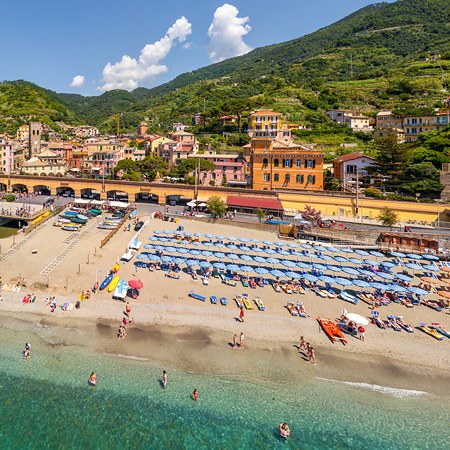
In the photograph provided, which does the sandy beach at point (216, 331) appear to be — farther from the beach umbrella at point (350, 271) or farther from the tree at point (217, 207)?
the tree at point (217, 207)

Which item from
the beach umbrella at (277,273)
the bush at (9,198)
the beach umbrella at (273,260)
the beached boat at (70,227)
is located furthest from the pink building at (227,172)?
the beach umbrella at (277,273)

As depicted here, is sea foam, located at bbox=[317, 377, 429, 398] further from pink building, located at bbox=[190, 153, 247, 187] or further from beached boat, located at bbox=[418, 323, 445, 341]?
pink building, located at bbox=[190, 153, 247, 187]

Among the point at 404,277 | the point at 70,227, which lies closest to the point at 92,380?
the point at 70,227

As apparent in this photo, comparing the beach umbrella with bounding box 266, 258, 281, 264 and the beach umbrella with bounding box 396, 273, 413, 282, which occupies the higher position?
the beach umbrella with bounding box 266, 258, 281, 264

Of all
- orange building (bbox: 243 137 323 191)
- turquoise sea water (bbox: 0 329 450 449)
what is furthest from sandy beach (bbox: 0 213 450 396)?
orange building (bbox: 243 137 323 191)

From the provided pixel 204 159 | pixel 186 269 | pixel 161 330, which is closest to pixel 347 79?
pixel 204 159

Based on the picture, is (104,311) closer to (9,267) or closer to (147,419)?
(147,419)
